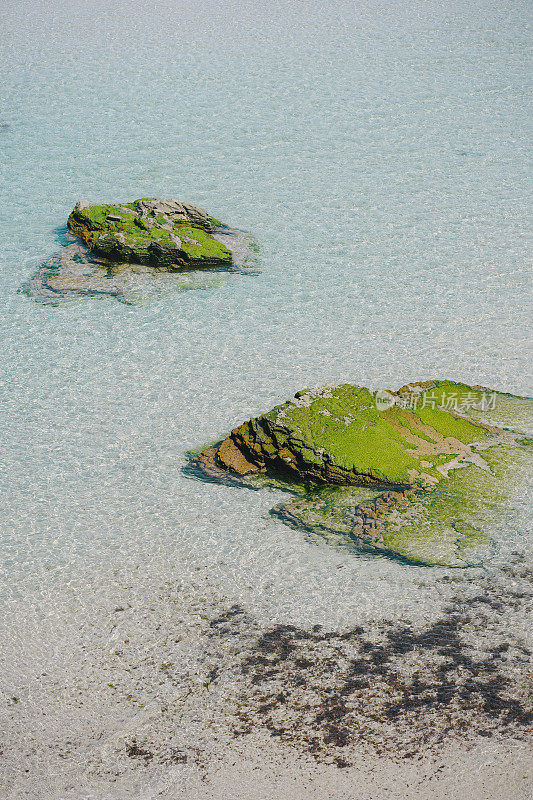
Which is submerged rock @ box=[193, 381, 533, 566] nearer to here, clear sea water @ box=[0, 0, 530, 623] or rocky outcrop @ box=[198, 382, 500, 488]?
rocky outcrop @ box=[198, 382, 500, 488]

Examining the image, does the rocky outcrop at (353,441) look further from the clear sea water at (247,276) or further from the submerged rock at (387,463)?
the clear sea water at (247,276)

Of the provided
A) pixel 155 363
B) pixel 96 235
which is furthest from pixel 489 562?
pixel 96 235

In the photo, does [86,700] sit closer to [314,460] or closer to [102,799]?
[102,799]

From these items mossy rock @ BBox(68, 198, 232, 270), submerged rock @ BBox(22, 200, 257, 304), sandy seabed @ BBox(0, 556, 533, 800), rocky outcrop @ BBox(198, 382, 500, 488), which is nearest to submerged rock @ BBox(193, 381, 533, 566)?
rocky outcrop @ BBox(198, 382, 500, 488)

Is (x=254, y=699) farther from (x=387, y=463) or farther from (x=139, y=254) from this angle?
(x=139, y=254)

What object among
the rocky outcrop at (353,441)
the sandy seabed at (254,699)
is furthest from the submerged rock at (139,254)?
the sandy seabed at (254,699)

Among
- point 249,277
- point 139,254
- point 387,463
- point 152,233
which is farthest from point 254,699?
point 152,233
